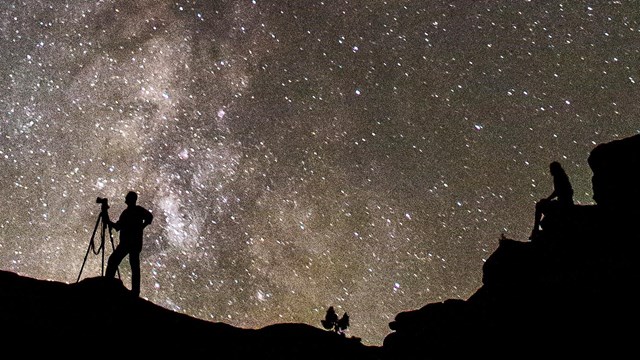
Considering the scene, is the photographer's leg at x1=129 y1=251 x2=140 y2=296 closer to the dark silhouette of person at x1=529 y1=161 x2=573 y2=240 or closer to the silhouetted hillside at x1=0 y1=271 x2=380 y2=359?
the silhouetted hillside at x1=0 y1=271 x2=380 y2=359

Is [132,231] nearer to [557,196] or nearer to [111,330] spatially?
[111,330]

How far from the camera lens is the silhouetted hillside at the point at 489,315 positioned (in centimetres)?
992

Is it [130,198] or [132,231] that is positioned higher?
[130,198]

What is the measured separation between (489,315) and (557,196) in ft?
12.1

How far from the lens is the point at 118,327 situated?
10.1m

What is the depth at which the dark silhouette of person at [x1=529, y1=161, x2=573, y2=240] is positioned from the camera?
1278 cm

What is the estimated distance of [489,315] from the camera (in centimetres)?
1238

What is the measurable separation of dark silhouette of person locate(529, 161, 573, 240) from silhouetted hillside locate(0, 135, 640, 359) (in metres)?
0.19

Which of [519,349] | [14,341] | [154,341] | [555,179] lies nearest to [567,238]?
[555,179]

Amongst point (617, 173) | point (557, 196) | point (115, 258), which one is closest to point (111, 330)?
point (115, 258)

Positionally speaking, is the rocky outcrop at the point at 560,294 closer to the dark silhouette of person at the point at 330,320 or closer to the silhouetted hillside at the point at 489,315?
the silhouetted hillside at the point at 489,315

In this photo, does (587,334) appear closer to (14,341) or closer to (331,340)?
(331,340)

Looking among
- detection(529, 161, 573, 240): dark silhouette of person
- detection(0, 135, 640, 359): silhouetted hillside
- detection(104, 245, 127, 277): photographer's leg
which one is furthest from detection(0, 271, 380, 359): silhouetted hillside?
detection(529, 161, 573, 240): dark silhouette of person

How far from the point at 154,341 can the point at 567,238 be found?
1031 cm
